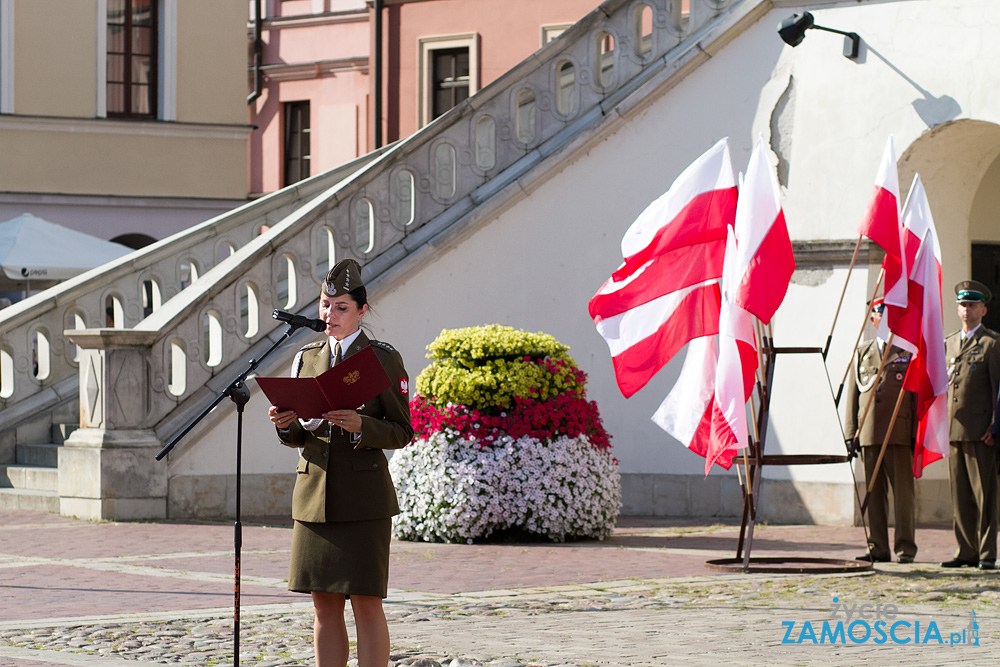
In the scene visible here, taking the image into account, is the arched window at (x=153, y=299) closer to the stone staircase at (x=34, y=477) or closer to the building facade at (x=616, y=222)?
the stone staircase at (x=34, y=477)

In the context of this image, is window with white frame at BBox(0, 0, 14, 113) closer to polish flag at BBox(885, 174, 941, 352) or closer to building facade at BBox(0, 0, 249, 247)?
building facade at BBox(0, 0, 249, 247)

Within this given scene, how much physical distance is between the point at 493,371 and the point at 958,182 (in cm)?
463

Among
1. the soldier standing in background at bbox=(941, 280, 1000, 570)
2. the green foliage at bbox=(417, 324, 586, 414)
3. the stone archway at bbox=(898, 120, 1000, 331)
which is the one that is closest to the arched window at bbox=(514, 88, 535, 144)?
the green foliage at bbox=(417, 324, 586, 414)

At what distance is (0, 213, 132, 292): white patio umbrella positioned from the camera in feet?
60.4

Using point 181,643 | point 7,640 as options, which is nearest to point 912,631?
point 181,643

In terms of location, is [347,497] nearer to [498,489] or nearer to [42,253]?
[498,489]

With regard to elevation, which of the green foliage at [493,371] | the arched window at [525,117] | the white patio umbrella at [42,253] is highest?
the arched window at [525,117]

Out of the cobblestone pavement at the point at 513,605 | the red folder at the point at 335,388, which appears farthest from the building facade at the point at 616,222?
the red folder at the point at 335,388

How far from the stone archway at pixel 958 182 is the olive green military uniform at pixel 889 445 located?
2.48 metres

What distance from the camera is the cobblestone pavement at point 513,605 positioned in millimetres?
7082

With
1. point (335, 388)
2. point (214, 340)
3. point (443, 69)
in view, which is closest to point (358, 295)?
point (335, 388)

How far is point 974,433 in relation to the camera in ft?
36.0

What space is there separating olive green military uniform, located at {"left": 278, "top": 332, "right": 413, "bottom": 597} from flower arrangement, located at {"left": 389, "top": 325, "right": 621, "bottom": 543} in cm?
588

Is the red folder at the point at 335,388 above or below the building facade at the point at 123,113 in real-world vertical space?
below
